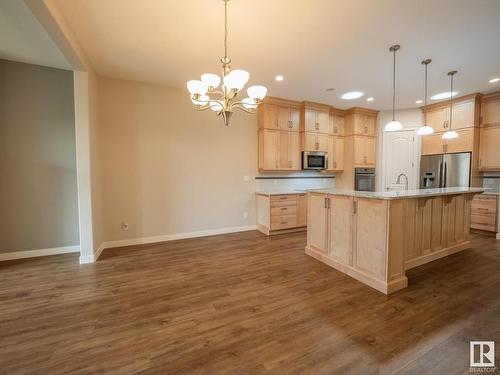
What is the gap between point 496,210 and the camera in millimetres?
4391

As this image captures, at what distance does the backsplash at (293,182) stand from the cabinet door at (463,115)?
2.90 m

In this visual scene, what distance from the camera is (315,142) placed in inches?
212

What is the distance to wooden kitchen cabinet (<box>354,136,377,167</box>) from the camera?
18.9 ft

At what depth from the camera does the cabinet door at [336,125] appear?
227 inches

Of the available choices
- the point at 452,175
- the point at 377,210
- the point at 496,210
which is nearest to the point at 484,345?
the point at 377,210

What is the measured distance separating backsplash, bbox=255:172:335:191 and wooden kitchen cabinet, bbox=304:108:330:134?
3.80ft

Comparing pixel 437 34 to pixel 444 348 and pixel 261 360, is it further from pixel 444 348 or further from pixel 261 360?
pixel 261 360

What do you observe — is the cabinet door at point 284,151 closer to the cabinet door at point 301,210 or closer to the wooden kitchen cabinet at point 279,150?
the wooden kitchen cabinet at point 279,150

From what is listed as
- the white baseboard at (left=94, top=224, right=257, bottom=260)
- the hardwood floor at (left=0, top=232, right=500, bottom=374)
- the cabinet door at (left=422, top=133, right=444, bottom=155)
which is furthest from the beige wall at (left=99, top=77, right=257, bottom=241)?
the cabinet door at (left=422, top=133, right=444, bottom=155)

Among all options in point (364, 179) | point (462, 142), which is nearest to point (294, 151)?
point (364, 179)

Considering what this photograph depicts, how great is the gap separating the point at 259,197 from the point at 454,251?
3.55 m

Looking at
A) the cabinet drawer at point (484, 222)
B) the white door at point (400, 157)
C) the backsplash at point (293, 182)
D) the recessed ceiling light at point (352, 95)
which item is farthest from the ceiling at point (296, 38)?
the cabinet drawer at point (484, 222)

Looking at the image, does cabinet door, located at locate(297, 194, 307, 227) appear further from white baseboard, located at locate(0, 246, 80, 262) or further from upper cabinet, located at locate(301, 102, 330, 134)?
white baseboard, located at locate(0, 246, 80, 262)

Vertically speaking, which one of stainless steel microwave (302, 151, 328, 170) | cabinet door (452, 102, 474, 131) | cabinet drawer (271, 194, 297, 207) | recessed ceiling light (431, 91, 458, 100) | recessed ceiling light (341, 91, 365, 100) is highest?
recessed ceiling light (341, 91, 365, 100)
